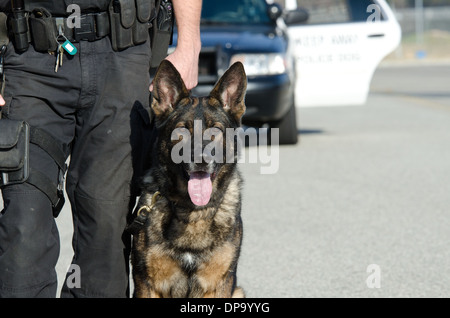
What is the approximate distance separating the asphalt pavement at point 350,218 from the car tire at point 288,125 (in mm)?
147

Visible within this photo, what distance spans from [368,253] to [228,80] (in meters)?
2.15

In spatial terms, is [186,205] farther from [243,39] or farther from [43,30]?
[243,39]

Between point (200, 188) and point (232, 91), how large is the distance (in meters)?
0.48

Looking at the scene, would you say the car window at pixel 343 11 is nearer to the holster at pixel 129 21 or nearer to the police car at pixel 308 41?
the police car at pixel 308 41

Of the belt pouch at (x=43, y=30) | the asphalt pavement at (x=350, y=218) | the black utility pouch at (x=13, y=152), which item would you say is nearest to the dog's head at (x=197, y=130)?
the belt pouch at (x=43, y=30)

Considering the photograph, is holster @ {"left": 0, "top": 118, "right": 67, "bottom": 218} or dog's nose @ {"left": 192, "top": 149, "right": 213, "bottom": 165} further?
dog's nose @ {"left": 192, "top": 149, "right": 213, "bottom": 165}

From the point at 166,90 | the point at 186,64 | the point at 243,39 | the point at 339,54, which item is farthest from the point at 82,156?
the point at 339,54

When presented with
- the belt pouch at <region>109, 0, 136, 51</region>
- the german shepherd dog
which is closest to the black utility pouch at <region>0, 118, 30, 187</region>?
the belt pouch at <region>109, 0, 136, 51</region>

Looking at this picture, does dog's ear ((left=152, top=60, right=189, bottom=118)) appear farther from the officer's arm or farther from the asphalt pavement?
the asphalt pavement

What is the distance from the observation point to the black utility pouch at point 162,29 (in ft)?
12.7

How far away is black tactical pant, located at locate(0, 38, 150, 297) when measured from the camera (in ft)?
11.1

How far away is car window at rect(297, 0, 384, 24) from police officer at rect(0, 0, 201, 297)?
7235mm

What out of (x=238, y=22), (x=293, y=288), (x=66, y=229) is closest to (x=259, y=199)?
(x=66, y=229)

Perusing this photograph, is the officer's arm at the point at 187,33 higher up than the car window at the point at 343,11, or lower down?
higher up
